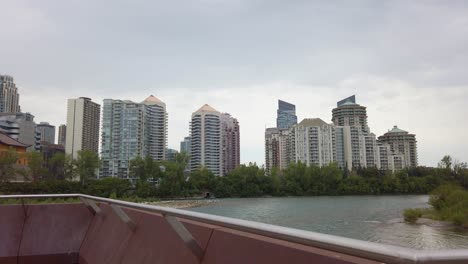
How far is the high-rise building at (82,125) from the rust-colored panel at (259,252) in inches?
4907

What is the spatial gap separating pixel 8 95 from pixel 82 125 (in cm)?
4217

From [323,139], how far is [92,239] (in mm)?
122708

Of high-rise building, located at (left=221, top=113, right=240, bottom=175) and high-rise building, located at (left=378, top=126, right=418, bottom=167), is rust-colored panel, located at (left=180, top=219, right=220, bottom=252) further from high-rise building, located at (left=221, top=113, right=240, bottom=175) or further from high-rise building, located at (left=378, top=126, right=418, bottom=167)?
high-rise building, located at (left=378, top=126, right=418, bottom=167)

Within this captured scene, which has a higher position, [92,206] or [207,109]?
[207,109]

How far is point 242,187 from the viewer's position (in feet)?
282

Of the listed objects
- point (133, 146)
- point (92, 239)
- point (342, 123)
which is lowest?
point (92, 239)

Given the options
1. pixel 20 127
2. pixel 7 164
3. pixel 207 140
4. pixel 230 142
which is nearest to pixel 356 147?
pixel 230 142

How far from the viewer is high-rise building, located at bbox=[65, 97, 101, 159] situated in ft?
401

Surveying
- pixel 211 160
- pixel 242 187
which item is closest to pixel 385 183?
pixel 242 187

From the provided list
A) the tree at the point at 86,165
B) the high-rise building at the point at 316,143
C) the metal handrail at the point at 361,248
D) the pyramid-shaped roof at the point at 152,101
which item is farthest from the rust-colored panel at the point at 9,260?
the high-rise building at the point at 316,143

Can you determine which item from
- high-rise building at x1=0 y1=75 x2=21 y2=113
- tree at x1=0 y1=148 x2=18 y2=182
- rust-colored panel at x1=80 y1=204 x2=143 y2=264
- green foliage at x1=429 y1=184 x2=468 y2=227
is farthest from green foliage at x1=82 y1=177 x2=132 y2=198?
high-rise building at x1=0 y1=75 x2=21 y2=113

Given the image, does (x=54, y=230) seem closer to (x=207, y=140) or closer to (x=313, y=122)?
(x=207, y=140)

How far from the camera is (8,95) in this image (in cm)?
14312

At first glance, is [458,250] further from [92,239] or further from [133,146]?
[133,146]
